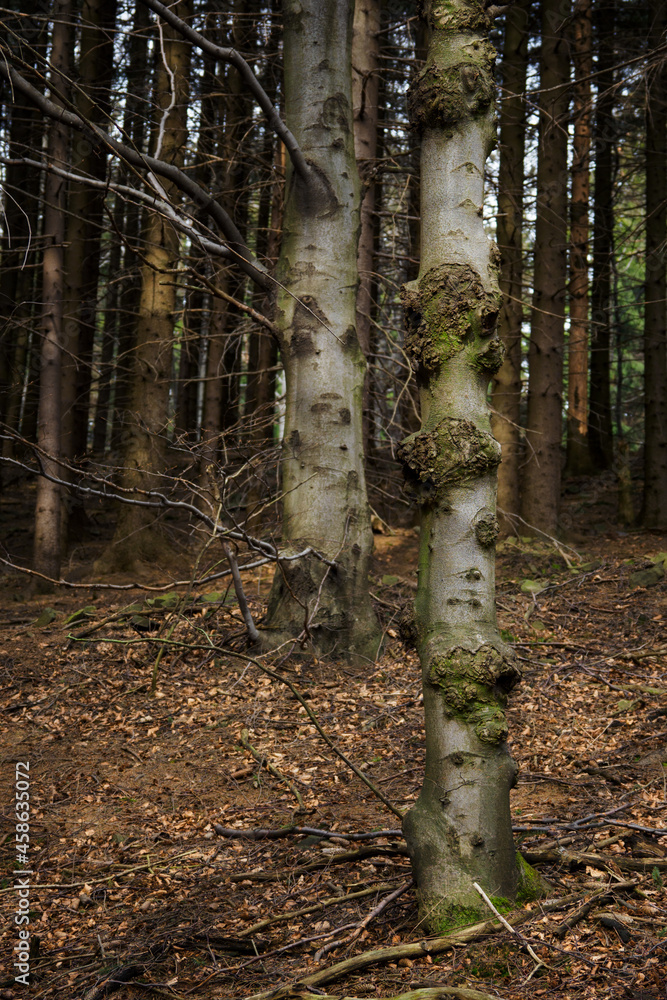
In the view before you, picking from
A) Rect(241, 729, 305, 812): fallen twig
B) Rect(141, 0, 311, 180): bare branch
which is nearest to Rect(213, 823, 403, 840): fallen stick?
Rect(241, 729, 305, 812): fallen twig

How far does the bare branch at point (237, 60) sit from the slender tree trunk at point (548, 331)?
5774 mm

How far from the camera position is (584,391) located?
54.9 feet

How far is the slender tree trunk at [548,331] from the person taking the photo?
33.7 ft

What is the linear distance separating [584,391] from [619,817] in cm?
1459

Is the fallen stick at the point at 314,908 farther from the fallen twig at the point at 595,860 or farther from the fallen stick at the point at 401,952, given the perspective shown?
the fallen twig at the point at 595,860

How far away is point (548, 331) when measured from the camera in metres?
10.5

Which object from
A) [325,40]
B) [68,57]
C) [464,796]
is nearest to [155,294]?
[68,57]

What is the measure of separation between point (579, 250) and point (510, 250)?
199cm

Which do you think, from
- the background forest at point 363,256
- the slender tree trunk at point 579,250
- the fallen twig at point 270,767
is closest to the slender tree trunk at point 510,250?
the background forest at point 363,256

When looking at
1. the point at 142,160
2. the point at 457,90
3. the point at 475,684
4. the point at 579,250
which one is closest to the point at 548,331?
the point at 579,250

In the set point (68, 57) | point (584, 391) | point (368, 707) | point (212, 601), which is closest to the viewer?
point (368, 707)

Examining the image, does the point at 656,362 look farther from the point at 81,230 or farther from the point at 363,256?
the point at 81,230

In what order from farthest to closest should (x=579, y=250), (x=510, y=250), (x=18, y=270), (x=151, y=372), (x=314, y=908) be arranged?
1. (x=18, y=270)
2. (x=579, y=250)
3. (x=510, y=250)
4. (x=151, y=372)
5. (x=314, y=908)

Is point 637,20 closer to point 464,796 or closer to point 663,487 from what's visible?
point 663,487
